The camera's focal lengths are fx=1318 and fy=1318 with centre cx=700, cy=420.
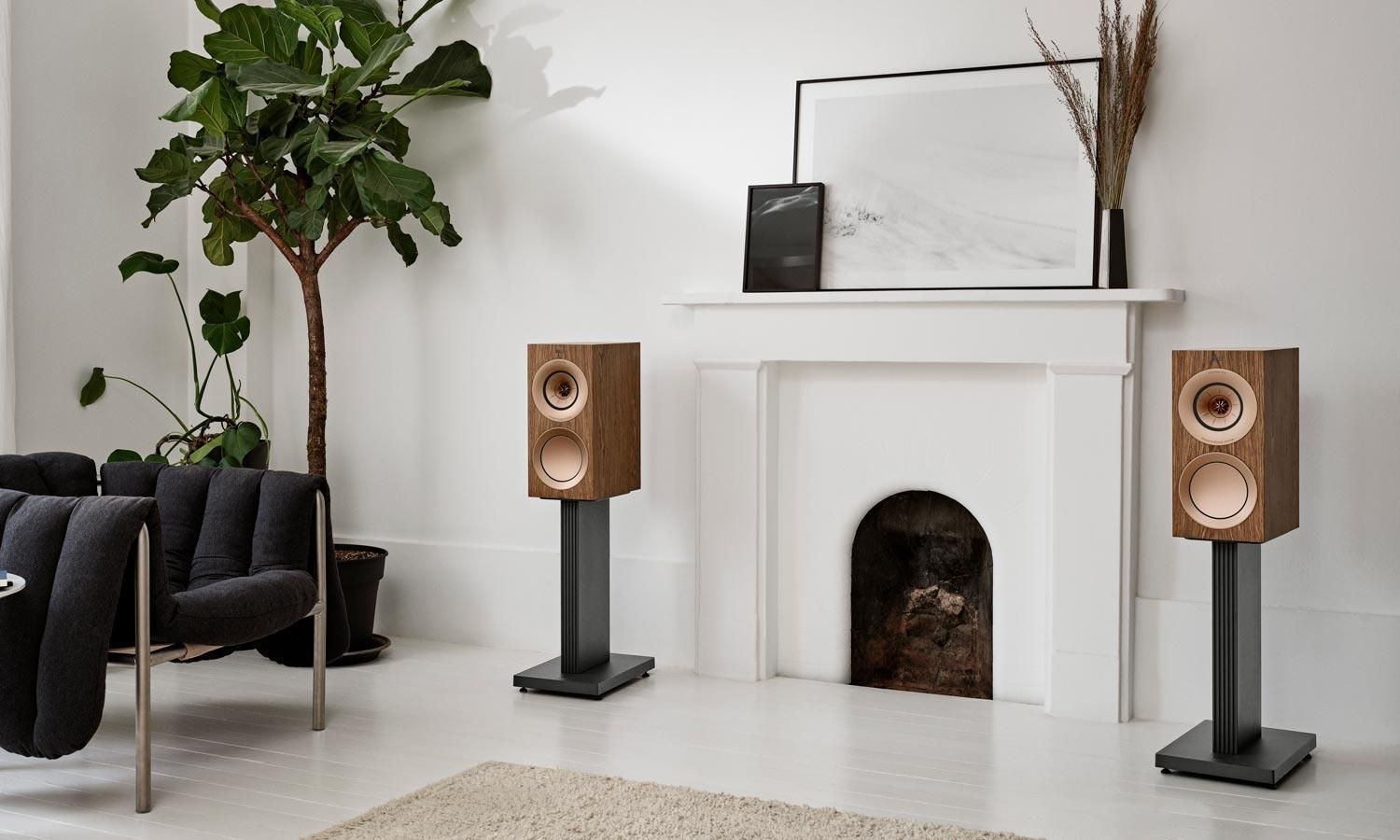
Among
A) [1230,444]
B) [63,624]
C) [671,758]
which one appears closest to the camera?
[63,624]

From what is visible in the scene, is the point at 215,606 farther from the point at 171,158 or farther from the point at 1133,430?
the point at 1133,430

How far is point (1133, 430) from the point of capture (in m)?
3.71

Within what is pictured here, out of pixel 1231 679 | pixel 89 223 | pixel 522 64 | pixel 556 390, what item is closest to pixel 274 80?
pixel 522 64

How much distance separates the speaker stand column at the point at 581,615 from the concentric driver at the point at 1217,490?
173cm

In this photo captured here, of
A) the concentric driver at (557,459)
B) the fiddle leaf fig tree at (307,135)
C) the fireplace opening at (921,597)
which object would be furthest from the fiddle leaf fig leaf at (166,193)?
the fireplace opening at (921,597)

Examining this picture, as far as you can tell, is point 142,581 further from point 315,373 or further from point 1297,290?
point 1297,290

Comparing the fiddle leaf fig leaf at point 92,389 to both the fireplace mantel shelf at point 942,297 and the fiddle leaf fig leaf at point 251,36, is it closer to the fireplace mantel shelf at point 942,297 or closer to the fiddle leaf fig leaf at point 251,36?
the fiddle leaf fig leaf at point 251,36

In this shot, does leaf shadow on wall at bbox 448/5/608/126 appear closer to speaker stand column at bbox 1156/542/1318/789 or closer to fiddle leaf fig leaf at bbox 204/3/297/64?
fiddle leaf fig leaf at bbox 204/3/297/64

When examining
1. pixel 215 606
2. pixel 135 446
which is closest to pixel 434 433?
pixel 135 446

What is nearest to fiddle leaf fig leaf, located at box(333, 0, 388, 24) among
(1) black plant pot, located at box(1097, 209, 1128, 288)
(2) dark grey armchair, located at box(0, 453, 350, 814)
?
(2) dark grey armchair, located at box(0, 453, 350, 814)

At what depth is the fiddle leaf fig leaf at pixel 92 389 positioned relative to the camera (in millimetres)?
4598

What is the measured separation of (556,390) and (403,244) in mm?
960

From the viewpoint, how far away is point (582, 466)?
155 inches

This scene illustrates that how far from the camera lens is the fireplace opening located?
4031 millimetres
